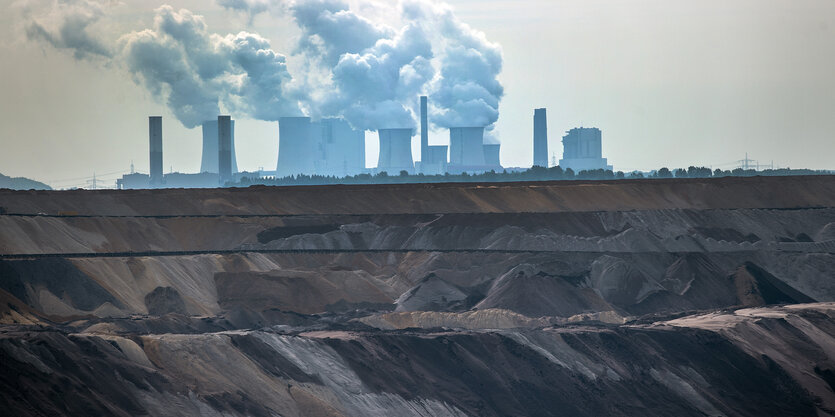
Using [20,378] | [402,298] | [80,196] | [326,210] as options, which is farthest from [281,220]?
[20,378]

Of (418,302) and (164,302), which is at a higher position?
(164,302)

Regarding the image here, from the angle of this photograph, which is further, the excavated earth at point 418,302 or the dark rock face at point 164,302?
the dark rock face at point 164,302

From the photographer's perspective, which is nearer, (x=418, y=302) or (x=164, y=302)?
(x=164, y=302)

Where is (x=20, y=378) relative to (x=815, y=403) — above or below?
above

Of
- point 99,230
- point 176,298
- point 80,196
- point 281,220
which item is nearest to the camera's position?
point 176,298

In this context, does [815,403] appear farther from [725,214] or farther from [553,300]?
[725,214]

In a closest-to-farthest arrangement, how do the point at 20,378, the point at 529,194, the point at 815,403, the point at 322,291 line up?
the point at 20,378, the point at 815,403, the point at 322,291, the point at 529,194

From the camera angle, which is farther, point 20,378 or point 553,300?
point 553,300

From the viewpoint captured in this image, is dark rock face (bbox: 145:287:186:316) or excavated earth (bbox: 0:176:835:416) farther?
dark rock face (bbox: 145:287:186:316)
